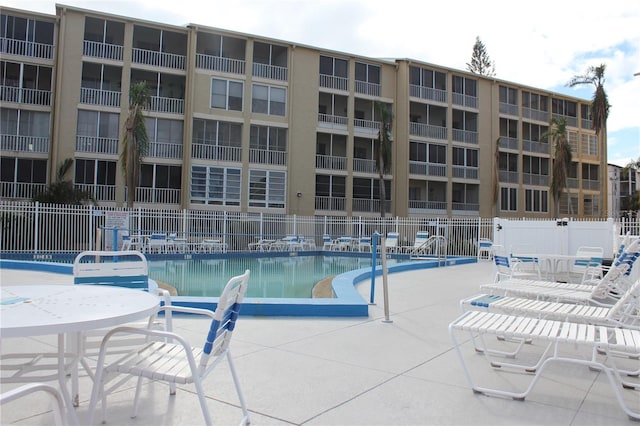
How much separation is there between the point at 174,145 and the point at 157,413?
78.0 ft

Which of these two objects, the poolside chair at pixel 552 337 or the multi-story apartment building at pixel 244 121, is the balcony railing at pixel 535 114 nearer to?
the multi-story apartment building at pixel 244 121

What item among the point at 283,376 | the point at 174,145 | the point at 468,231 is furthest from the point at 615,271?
the point at 174,145

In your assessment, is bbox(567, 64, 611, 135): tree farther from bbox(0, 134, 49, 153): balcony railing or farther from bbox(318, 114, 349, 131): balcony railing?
bbox(0, 134, 49, 153): balcony railing

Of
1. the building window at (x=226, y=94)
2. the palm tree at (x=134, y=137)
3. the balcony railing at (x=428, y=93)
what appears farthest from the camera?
the balcony railing at (x=428, y=93)

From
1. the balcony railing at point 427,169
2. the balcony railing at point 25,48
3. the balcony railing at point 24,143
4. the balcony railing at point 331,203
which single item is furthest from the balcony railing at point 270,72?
the balcony railing at point 24,143

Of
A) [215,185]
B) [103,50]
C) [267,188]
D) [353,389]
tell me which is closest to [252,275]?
[353,389]

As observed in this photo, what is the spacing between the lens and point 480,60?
45.9m

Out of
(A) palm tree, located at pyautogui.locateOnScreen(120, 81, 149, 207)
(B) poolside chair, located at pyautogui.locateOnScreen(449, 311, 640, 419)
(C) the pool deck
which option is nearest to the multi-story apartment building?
(A) palm tree, located at pyautogui.locateOnScreen(120, 81, 149, 207)

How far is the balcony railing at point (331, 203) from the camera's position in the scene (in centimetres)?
2767

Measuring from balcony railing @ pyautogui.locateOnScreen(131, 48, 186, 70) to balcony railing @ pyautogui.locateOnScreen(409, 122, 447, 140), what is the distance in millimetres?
14370

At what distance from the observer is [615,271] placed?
4785mm

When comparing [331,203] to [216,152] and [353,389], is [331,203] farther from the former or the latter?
[353,389]

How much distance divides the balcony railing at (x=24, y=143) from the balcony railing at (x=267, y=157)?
10203 millimetres

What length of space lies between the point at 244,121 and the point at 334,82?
6.29 m
